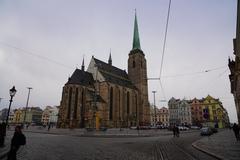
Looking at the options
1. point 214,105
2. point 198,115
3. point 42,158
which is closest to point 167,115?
point 198,115

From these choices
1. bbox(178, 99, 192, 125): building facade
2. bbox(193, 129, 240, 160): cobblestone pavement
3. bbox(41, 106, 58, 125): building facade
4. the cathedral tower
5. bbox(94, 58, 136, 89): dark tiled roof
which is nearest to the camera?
bbox(193, 129, 240, 160): cobblestone pavement

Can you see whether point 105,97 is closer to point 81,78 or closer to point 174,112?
point 81,78

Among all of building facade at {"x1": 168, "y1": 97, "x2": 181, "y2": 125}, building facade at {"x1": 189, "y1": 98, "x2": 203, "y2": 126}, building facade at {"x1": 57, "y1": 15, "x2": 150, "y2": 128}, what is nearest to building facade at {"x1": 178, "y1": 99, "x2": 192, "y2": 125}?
building facade at {"x1": 168, "y1": 97, "x2": 181, "y2": 125}

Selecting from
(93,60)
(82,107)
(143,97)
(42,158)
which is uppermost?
(93,60)

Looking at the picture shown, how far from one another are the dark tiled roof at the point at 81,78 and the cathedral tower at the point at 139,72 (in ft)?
64.9

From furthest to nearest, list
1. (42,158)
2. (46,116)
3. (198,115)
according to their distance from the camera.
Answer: (46,116)
(198,115)
(42,158)

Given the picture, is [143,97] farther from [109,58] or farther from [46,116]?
[46,116]

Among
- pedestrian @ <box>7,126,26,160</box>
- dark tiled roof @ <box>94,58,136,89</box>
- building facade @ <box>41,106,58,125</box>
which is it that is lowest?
pedestrian @ <box>7,126,26,160</box>

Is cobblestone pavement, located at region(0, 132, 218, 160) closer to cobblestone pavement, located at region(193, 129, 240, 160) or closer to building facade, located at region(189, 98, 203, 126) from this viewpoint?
cobblestone pavement, located at region(193, 129, 240, 160)

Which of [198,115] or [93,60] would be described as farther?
[198,115]

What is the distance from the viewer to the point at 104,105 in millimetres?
50281

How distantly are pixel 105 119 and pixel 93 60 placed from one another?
74.5 feet

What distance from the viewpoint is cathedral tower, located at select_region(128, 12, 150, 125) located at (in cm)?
6656

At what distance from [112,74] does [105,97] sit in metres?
13.9
